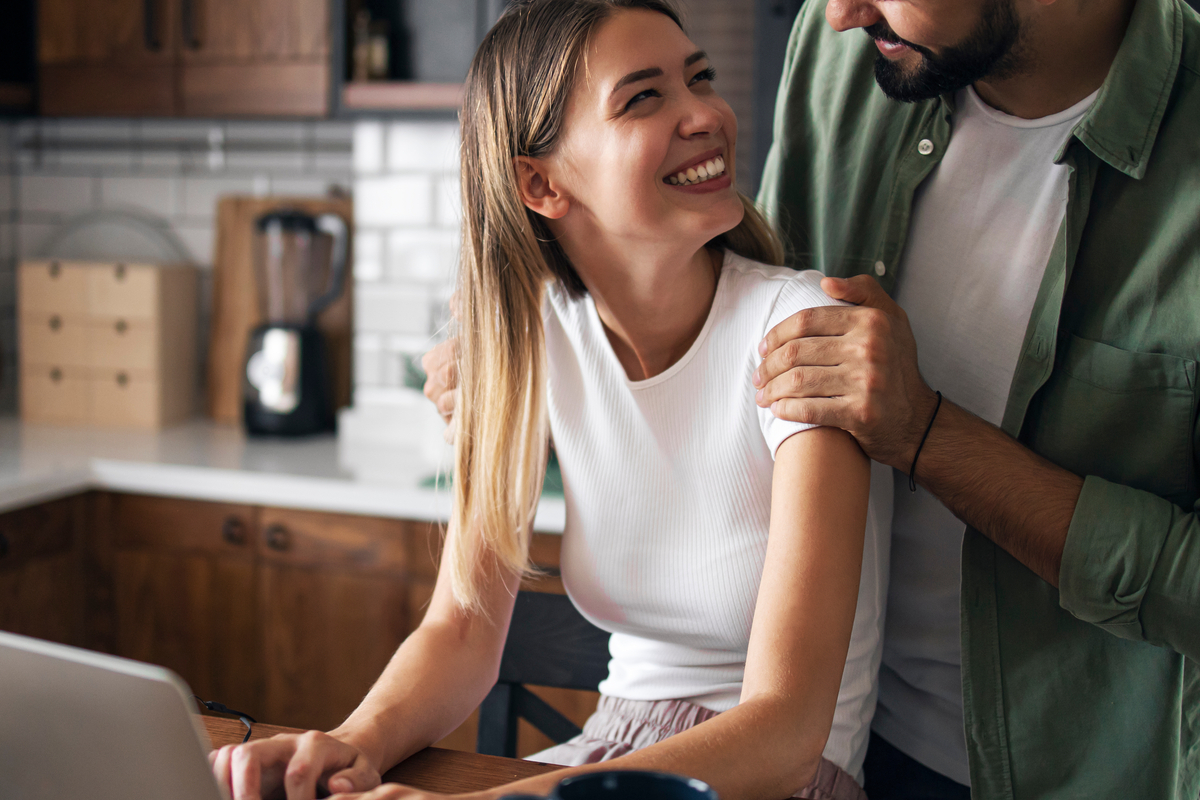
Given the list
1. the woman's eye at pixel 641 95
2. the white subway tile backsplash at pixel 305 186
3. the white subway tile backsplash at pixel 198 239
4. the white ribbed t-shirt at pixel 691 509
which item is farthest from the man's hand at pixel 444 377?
the white subway tile backsplash at pixel 198 239

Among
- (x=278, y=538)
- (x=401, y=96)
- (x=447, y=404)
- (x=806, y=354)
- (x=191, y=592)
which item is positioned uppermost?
(x=401, y=96)

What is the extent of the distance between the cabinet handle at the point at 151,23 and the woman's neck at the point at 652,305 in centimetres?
201

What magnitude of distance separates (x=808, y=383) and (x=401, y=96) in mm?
1711

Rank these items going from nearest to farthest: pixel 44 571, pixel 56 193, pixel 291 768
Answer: pixel 291 768 → pixel 44 571 → pixel 56 193

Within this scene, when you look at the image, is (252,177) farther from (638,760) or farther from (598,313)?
(638,760)

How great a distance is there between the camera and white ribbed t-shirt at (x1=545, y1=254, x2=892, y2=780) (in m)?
1.08

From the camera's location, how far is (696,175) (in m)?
1.09

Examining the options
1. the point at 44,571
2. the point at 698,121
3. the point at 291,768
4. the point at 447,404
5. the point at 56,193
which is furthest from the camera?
the point at 56,193

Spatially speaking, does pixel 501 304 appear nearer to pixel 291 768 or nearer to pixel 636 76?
pixel 636 76

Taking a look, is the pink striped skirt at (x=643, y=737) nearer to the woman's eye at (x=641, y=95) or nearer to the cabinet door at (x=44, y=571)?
the woman's eye at (x=641, y=95)

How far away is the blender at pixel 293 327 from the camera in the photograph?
8.82 ft

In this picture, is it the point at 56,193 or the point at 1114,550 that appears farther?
the point at 56,193

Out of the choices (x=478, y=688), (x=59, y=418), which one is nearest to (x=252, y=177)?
(x=59, y=418)

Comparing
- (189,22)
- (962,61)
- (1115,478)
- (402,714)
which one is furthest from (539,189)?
(189,22)
